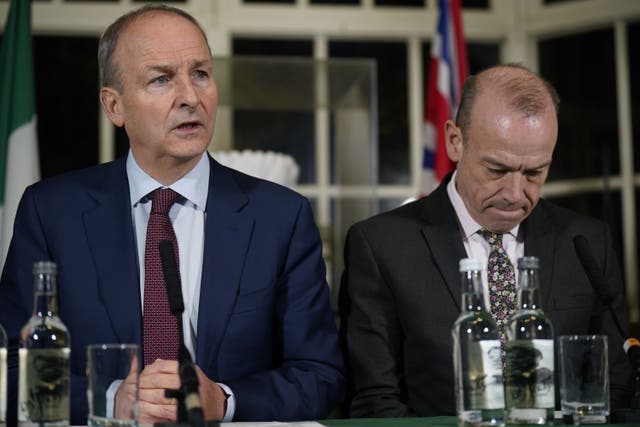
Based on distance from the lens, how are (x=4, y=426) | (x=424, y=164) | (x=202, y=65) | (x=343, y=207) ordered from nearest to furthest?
(x=4, y=426), (x=202, y=65), (x=424, y=164), (x=343, y=207)

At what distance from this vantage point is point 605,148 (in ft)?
15.7

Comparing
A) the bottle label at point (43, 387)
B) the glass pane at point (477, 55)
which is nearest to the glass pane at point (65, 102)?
the glass pane at point (477, 55)

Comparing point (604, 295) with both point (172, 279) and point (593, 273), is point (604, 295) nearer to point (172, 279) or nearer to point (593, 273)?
point (593, 273)

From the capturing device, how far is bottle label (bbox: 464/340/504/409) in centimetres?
160

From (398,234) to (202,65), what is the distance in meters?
0.62

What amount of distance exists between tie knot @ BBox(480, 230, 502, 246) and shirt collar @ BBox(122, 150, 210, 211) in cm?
65

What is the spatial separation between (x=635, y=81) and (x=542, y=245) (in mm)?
2642

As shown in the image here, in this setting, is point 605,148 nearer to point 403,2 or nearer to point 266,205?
point 403,2

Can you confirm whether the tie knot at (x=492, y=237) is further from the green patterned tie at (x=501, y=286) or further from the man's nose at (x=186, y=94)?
the man's nose at (x=186, y=94)

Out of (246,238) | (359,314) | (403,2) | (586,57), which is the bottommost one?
(359,314)

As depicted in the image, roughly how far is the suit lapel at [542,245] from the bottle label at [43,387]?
1.21 metres

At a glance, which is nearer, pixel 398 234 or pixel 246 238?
pixel 246 238

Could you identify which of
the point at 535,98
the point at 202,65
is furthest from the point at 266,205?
the point at 535,98

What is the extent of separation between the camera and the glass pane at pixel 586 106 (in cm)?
490
